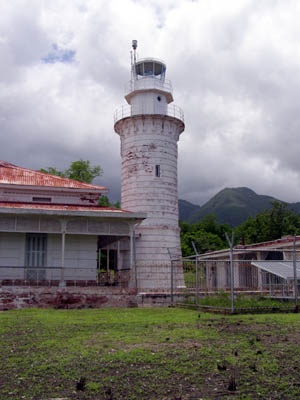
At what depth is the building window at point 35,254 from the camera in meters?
20.6

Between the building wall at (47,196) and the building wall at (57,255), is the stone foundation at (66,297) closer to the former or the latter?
the building wall at (57,255)

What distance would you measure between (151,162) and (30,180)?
25.3ft

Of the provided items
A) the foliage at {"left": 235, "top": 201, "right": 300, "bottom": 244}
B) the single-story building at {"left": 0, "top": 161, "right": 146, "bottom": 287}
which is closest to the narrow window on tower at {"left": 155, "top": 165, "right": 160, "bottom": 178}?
the single-story building at {"left": 0, "top": 161, "right": 146, "bottom": 287}

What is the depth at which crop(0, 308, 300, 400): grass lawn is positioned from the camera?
5.68m

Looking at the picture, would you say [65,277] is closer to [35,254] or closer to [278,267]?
[35,254]

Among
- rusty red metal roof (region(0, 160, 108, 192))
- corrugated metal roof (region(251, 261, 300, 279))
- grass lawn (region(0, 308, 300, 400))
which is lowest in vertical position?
grass lawn (region(0, 308, 300, 400))

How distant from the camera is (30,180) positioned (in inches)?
928

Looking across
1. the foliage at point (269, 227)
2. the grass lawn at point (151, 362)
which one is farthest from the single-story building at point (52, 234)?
the foliage at point (269, 227)

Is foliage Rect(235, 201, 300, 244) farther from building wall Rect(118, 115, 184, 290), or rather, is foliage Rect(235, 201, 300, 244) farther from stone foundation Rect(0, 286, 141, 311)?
stone foundation Rect(0, 286, 141, 311)

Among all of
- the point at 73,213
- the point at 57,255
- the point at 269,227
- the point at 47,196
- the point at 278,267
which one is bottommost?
the point at 278,267

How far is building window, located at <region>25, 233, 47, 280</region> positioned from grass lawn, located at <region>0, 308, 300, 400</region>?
10244mm

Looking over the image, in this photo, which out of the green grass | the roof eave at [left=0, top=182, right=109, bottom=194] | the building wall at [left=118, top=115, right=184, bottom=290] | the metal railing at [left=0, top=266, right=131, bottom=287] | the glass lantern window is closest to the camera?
the green grass

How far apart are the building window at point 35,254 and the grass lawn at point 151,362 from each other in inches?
403

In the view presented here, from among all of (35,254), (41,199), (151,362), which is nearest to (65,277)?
(35,254)
